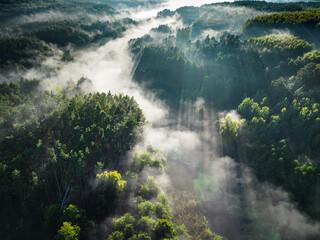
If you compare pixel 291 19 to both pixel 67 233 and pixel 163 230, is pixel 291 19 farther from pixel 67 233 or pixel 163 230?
pixel 67 233

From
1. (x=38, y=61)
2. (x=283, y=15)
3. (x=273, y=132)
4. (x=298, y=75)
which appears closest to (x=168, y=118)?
(x=273, y=132)

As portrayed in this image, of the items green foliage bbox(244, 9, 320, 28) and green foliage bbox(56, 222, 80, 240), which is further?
green foliage bbox(244, 9, 320, 28)

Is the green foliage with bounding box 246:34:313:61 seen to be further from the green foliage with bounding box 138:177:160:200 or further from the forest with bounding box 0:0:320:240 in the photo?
the green foliage with bounding box 138:177:160:200

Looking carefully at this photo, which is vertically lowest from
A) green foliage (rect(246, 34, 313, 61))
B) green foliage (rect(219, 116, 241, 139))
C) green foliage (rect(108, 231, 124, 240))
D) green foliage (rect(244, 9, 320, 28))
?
green foliage (rect(219, 116, 241, 139))

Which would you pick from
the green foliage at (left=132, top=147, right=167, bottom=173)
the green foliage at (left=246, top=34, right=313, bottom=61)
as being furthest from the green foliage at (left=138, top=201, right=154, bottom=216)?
the green foliage at (left=246, top=34, right=313, bottom=61)

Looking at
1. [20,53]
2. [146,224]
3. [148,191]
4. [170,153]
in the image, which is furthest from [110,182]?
[20,53]

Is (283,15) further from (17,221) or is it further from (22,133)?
(17,221)

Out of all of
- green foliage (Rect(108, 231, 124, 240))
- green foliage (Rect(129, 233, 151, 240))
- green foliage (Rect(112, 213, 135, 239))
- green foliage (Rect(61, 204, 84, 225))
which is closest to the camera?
green foliage (Rect(129, 233, 151, 240))

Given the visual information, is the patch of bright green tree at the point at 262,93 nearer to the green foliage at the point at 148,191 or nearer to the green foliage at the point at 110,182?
the green foliage at the point at 148,191
